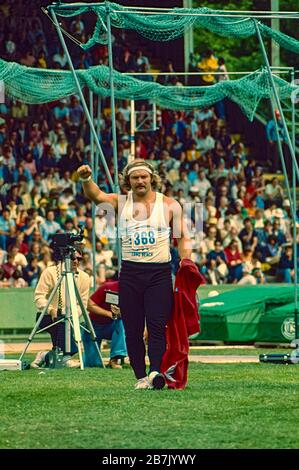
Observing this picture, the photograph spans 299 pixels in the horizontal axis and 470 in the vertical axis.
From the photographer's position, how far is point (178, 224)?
12.1 m

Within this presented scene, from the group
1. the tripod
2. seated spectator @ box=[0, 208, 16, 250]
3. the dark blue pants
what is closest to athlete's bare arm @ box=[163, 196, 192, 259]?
the dark blue pants

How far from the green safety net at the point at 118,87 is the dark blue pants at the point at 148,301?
27.5 ft

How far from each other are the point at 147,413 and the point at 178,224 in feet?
7.88

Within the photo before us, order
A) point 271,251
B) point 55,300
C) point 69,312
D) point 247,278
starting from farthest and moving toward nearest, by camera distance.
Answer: point 271,251, point 247,278, point 55,300, point 69,312

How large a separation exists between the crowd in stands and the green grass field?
38.4 feet

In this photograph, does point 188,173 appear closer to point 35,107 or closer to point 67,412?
point 35,107

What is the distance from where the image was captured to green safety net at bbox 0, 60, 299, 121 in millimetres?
20344

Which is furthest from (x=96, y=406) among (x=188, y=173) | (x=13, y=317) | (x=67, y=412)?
(x=188, y=173)

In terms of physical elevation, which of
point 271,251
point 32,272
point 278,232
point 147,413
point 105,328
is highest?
point 278,232

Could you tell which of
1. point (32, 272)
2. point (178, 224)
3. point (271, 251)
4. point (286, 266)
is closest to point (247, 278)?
point (286, 266)

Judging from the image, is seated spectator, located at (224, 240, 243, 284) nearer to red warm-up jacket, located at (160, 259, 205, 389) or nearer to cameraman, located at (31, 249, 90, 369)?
cameraman, located at (31, 249, 90, 369)

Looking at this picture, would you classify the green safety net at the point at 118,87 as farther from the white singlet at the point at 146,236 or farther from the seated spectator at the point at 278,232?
the white singlet at the point at 146,236

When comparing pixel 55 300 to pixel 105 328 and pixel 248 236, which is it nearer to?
pixel 105 328

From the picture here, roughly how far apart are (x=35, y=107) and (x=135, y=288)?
64.2 ft
